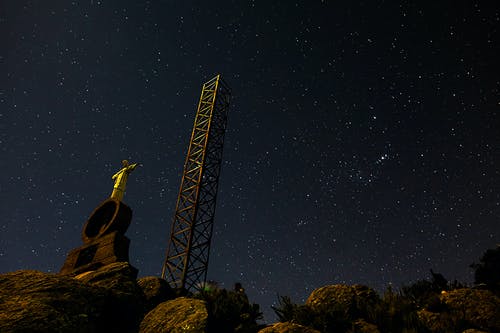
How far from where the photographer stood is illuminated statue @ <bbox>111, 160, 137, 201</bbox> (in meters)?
15.2

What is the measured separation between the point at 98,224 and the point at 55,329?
326 inches

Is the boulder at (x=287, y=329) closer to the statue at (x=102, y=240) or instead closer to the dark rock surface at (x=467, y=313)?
the dark rock surface at (x=467, y=313)

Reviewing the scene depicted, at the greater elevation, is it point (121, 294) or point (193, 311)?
point (121, 294)

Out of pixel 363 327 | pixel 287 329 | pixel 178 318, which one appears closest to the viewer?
pixel 287 329

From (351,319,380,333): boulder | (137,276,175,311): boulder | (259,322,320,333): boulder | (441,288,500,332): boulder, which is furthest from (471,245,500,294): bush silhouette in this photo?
(137,276,175,311): boulder

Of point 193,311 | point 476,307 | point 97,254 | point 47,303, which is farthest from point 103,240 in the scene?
point 476,307

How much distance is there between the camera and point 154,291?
8.98 meters

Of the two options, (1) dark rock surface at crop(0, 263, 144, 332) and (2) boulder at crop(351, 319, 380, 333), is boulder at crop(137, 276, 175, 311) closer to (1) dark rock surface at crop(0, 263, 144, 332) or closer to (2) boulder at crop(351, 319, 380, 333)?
(1) dark rock surface at crop(0, 263, 144, 332)

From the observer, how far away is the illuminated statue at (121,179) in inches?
598

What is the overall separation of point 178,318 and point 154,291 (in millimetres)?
2238

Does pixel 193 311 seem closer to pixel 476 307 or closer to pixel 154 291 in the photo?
pixel 154 291

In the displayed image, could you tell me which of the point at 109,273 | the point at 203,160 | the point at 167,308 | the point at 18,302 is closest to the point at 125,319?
the point at 167,308

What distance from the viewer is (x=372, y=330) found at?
6.45 metres

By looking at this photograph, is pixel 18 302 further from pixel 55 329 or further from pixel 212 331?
pixel 212 331
